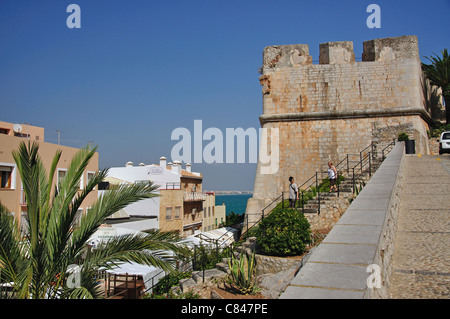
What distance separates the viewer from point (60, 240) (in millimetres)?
6582

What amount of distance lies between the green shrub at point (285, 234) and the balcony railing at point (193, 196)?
27.9 m

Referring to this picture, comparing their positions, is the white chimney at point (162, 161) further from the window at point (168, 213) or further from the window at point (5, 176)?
the window at point (5, 176)

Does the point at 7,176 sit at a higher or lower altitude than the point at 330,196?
higher

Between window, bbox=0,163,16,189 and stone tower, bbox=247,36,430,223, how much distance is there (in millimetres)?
10517

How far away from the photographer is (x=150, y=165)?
42406mm

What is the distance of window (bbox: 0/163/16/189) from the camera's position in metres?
15.6

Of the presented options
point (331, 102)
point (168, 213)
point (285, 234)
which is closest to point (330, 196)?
point (285, 234)

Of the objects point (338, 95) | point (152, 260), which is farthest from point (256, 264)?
point (338, 95)

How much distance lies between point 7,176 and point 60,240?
36.6ft

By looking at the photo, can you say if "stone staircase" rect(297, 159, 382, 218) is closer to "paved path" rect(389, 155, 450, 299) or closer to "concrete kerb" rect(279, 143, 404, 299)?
"paved path" rect(389, 155, 450, 299)

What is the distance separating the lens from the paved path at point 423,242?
462 cm

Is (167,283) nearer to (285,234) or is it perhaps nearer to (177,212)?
(285,234)

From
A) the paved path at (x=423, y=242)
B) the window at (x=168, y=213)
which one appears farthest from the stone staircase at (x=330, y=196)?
the window at (x=168, y=213)
